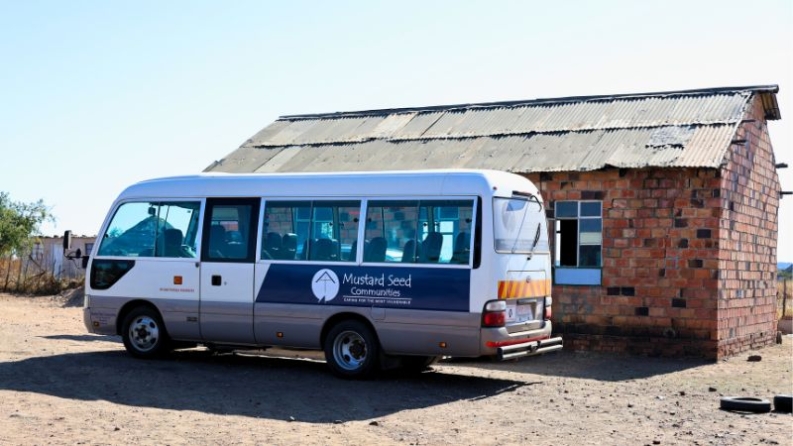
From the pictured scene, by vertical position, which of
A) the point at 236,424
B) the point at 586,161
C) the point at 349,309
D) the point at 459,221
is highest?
the point at 586,161

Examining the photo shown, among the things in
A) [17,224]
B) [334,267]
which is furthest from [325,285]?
[17,224]

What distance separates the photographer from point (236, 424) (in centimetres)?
980

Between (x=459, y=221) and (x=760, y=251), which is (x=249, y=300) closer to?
(x=459, y=221)

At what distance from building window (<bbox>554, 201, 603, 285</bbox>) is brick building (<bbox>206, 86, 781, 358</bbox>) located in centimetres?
2

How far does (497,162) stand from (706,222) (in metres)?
4.18

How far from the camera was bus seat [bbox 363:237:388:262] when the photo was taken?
13.0 meters

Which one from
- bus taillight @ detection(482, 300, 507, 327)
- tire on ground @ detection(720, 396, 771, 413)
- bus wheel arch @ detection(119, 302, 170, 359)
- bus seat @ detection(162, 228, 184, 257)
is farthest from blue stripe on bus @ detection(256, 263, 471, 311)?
tire on ground @ detection(720, 396, 771, 413)

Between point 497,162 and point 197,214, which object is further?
point 497,162

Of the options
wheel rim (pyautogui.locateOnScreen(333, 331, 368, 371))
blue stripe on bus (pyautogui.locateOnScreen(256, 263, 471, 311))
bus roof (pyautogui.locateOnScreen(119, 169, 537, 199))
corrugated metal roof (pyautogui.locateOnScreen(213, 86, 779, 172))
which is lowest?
wheel rim (pyautogui.locateOnScreen(333, 331, 368, 371))

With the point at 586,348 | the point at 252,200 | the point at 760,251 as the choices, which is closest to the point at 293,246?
the point at 252,200

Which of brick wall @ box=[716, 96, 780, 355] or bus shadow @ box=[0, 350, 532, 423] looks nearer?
bus shadow @ box=[0, 350, 532, 423]

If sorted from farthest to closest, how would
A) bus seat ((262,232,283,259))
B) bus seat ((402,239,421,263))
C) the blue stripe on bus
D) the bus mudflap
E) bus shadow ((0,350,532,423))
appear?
bus seat ((262,232,283,259)) → bus seat ((402,239,421,263)) → the blue stripe on bus → the bus mudflap → bus shadow ((0,350,532,423))

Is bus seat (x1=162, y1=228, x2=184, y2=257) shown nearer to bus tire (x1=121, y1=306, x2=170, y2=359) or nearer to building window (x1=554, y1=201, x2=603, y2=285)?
bus tire (x1=121, y1=306, x2=170, y2=359)

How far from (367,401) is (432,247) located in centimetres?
219
